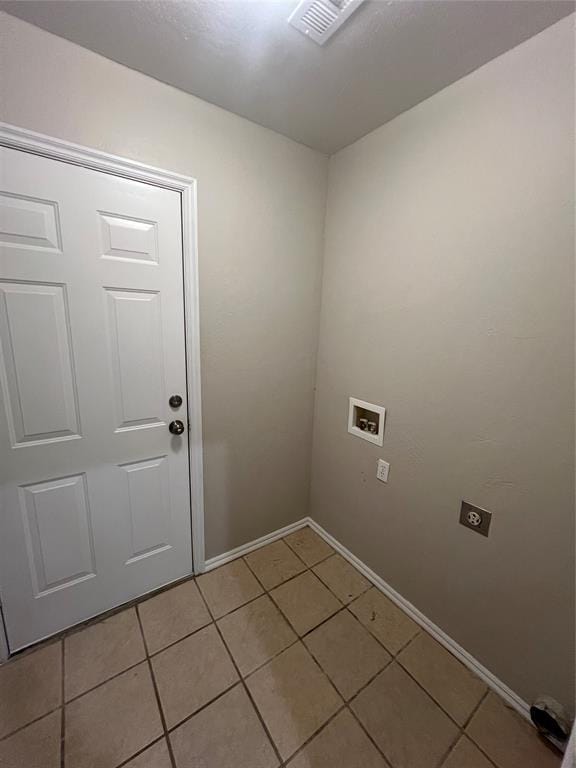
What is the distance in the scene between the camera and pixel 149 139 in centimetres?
122

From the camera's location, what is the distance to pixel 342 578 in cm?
172

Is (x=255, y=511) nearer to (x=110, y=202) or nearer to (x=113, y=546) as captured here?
(x=113, y=546)

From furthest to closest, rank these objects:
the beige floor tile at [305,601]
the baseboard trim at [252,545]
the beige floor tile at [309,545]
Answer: the beige floor tile at [309,545] < the baseboard trim at [252,545] < the beige floor tile at [305,601]

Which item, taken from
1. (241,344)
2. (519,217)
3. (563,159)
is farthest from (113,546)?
(563,159)

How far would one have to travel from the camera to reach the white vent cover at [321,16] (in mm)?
887

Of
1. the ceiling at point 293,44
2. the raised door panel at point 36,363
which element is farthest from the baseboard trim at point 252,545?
the ceiling at point 293,44

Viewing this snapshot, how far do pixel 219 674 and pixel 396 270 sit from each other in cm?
190

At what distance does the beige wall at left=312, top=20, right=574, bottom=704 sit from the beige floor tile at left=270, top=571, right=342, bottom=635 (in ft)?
1.09

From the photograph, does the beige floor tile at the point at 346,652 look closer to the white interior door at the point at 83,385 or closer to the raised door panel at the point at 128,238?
the white interior door at the point at 83,385

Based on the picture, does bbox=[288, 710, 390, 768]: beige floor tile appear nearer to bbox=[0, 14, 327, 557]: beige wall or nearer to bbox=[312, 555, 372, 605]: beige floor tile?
bbox=[312, 555, 372, 605]: beige floor tile

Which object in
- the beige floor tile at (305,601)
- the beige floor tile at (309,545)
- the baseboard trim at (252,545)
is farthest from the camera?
the beige floor tile at (309,545)

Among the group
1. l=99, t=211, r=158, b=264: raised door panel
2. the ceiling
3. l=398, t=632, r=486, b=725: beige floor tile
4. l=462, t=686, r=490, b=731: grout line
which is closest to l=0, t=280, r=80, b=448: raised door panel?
l=99, t=211, r=158, b=264: raised door panel

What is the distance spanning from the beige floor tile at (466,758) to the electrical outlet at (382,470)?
3.02ft

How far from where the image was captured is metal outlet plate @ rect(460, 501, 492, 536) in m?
1.20
